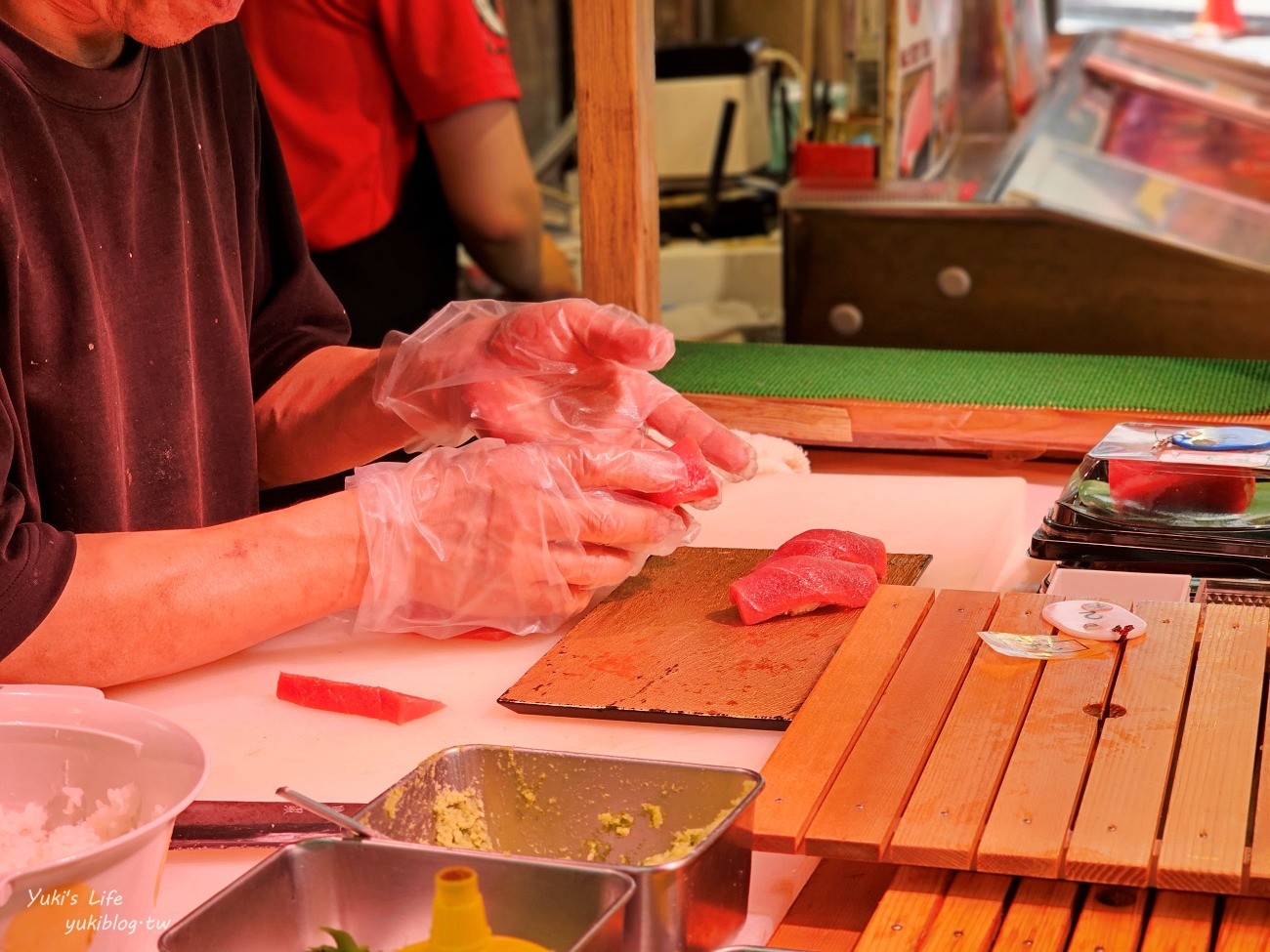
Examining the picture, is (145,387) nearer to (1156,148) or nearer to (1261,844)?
(1261,844)

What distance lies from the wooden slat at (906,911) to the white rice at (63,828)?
577 mm

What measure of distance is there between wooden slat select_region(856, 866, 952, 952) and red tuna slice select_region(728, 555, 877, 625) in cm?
58

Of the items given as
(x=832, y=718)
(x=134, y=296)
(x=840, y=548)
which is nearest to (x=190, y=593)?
(x=134, y=296)

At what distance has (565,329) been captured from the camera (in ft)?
5.95

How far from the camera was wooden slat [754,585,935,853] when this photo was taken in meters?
1.17

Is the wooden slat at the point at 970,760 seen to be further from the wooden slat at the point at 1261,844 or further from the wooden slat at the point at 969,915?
the wooden slat at the point at 1261,844

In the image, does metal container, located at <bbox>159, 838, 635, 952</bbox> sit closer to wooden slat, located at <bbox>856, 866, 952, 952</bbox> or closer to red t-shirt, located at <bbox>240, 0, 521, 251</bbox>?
wooden slat, located at <bbox>856, 866, 952, 952</bbox>

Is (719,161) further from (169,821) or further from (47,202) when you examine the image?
(169,821)

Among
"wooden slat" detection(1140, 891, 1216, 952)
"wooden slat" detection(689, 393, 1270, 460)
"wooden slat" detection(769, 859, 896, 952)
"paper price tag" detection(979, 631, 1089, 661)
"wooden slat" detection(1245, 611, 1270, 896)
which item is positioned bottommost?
"wooden slat" detection(689, 393, 1270, 460)

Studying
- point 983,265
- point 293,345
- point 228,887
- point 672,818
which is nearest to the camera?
point 228,887

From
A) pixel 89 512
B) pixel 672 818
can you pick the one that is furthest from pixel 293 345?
pixel 672 818

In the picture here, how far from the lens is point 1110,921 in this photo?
3.49 ft

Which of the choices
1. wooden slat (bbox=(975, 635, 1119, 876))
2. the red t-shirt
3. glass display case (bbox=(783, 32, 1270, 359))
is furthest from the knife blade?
glass display case (bbox=(783, 32, 1270, 359))

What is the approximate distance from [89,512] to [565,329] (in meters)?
0.61
